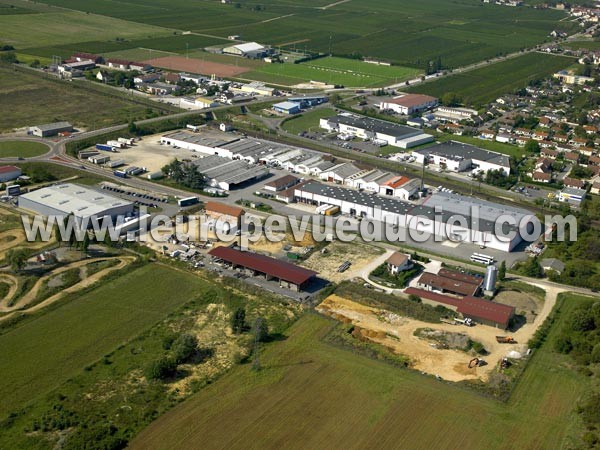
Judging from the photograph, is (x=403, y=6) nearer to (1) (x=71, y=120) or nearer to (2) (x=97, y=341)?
(1) (x=71, y=120)

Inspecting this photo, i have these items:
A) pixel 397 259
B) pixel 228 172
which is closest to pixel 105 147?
pixel 228 172

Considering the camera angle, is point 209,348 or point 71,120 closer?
point 209,348

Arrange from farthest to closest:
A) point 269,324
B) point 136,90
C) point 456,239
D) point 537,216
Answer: point 136,90, point 537,216, point 456,239, point 269,324

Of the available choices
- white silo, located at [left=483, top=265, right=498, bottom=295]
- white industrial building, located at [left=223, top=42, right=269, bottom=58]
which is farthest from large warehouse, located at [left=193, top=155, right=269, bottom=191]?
white industrial building, located at [left=223, top=42, right=269, bottom=58]

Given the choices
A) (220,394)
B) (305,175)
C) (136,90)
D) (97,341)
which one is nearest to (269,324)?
(220,394)

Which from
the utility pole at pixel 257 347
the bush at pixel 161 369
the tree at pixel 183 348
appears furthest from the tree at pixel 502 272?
the bush at pixel 161 369

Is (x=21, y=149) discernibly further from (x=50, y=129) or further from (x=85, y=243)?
(x=85, y=243)

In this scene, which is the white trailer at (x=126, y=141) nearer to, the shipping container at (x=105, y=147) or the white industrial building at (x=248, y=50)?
the shipping container at (x=105, y=147)
